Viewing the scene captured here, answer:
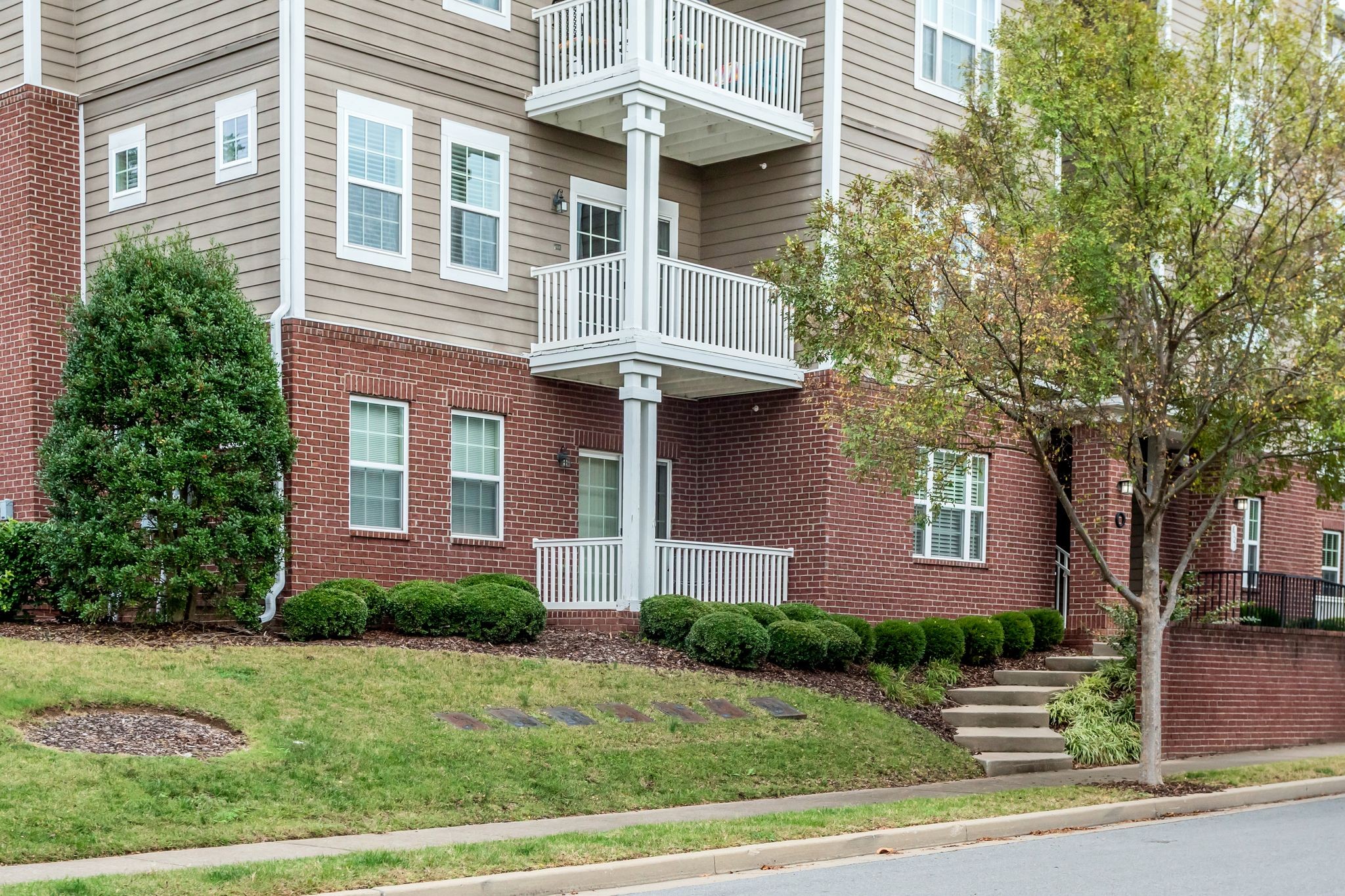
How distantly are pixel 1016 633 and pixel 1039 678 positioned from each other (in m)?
1.45

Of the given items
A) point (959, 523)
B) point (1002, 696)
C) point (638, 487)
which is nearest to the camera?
point (1002, 696)

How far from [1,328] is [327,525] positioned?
5.63 m

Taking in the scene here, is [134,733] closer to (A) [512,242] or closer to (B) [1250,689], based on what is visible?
(A) [512,242]

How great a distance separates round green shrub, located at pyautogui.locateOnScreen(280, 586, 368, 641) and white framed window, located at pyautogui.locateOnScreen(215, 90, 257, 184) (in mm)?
5319

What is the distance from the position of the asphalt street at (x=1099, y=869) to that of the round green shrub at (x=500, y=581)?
7739 millimetres

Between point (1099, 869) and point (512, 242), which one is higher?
point (512, 242)

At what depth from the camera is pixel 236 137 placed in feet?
64.4

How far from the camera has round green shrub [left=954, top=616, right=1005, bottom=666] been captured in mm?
21516

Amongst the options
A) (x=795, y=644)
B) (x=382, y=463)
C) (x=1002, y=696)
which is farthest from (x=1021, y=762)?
(x=382, y=463)

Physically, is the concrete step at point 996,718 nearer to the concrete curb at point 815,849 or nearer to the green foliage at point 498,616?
the concrete curb at point 815,849

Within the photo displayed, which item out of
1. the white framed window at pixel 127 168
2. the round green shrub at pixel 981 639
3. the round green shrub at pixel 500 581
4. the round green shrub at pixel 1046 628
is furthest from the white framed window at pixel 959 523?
the white framed window at pixel 127 168

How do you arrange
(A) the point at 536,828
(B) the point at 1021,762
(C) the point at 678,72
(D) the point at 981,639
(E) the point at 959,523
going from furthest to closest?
(E) the point at 959,523, (D) the point at 981,639, (C) the point at 678,72, (B) the point at 1021,762, (A) the point at 536,828

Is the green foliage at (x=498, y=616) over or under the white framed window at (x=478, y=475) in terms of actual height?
under

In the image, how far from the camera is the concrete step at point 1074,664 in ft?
69.6
